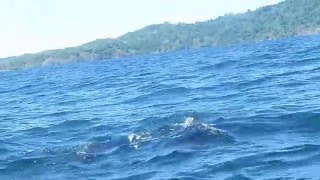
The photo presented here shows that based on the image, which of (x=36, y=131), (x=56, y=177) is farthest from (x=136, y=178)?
(x=36, y=131)

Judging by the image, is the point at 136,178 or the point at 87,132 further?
the point at 87,132

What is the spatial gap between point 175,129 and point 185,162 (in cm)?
364

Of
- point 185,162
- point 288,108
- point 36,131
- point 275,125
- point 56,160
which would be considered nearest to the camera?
point 185,162

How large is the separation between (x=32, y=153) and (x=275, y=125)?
7767mm

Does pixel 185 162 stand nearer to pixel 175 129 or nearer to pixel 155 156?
pixel 155 156

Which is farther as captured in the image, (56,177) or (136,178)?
(56,177)

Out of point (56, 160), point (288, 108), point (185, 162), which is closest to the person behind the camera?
point (185, 162)

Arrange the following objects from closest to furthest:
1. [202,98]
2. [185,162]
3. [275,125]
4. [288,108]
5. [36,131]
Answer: [185,162], [275,125], [288,108], [36,131], [202,98]

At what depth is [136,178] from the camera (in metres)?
11.1

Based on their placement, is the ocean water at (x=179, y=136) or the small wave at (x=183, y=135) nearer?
the ocean water at (x=179, y=136)

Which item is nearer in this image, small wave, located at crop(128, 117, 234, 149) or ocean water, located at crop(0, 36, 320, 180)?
ocean water, located at crop(0, 36, 320, 180)

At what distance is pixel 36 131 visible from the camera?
19094 millimetres

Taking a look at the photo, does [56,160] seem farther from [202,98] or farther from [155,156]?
[202,98]

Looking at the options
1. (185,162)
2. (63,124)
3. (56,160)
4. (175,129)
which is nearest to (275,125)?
(175,129)
